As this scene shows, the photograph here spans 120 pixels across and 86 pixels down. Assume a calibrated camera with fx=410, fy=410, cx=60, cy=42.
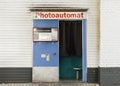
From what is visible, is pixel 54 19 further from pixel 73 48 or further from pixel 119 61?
pixel 119 61

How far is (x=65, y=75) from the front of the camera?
17.8m

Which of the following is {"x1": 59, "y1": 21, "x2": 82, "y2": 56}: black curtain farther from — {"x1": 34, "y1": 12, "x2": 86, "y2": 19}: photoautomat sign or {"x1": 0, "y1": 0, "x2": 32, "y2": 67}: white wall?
{"x1": 0, "y1": 0, "x2": 32, "y2": 67}: white wall

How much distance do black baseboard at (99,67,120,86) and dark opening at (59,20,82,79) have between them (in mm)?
1205

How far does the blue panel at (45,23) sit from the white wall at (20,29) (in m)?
0.25

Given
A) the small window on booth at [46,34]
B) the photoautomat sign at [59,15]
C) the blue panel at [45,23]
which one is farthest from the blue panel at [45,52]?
the photoautomat sign at [59,15]

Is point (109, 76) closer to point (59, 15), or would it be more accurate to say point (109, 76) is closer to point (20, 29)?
point (59, 15)

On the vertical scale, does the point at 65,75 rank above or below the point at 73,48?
below

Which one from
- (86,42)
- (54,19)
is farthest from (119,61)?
(54,19)

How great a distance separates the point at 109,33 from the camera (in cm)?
1688

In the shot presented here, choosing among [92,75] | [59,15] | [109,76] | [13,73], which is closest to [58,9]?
[59,15]

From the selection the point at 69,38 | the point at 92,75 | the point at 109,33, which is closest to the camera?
the point at 109,33

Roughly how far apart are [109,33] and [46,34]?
2.62m

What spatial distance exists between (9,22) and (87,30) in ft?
10.7

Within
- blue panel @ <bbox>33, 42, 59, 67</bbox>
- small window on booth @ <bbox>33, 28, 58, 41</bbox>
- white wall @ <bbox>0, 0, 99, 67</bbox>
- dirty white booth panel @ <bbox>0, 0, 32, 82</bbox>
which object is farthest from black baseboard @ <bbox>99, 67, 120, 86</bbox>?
dirty white booth panel @ <bbox>0, 0, 32, 82</bbox>
